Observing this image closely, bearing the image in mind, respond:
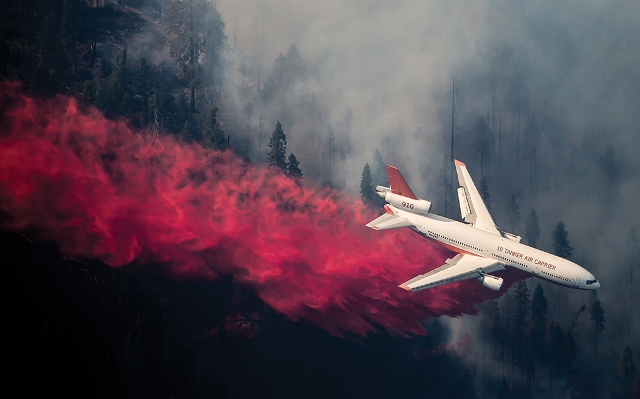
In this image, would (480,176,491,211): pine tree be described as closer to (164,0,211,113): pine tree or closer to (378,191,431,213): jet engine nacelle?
(164,0,211,113): pine tree

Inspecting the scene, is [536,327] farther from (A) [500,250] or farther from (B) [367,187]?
(A) [500,250]

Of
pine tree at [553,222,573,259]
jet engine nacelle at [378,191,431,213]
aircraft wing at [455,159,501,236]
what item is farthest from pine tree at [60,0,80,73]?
pine tree at [553,222,573,259]

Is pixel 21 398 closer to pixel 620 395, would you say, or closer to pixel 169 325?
pixel 169 325

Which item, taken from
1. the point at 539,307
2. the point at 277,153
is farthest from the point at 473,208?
the point at 539,307

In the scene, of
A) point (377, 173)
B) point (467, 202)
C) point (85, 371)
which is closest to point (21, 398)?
point (85, 371)

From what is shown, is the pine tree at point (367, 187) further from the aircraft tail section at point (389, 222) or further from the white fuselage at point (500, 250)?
the white fuselage at point (500, 250)

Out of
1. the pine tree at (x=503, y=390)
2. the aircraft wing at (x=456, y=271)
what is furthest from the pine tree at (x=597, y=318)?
the aircraft wing at (x=456, y=271)
